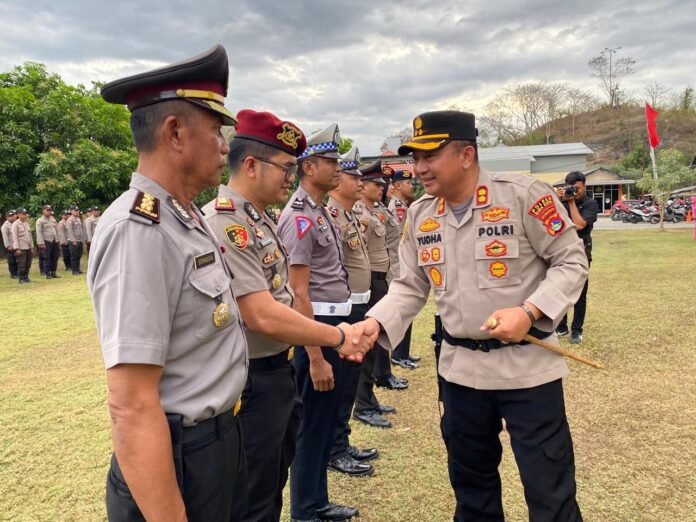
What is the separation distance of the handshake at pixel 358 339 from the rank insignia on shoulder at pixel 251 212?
68 cm

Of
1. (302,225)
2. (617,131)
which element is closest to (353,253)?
(302,225)

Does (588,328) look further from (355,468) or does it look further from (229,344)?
(229,344)

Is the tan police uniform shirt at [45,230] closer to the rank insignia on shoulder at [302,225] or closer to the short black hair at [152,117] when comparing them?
the rank insignia on shoulder at [302,225]

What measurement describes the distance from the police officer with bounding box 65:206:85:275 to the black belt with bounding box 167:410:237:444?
1689 centimetres

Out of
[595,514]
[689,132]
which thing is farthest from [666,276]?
[689,132]

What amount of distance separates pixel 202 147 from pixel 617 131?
289ft

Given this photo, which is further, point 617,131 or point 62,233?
point 617,131

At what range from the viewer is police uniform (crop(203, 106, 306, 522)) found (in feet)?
6.81

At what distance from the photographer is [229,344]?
1.47 m

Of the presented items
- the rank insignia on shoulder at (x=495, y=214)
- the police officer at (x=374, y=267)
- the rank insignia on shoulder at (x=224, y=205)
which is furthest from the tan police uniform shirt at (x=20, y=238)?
the rank insignia on shoulder at (x=495, y=214)

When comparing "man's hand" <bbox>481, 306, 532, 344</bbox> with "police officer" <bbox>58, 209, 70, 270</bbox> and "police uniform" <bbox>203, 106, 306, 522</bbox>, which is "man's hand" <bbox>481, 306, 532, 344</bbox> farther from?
"police officer" <bbox>58, 209, 70, 270</bbox>

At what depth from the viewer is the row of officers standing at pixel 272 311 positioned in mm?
1218

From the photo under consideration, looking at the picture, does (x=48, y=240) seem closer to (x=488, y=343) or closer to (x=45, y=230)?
(x=45, y=230)

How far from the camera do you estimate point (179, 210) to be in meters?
1.40
